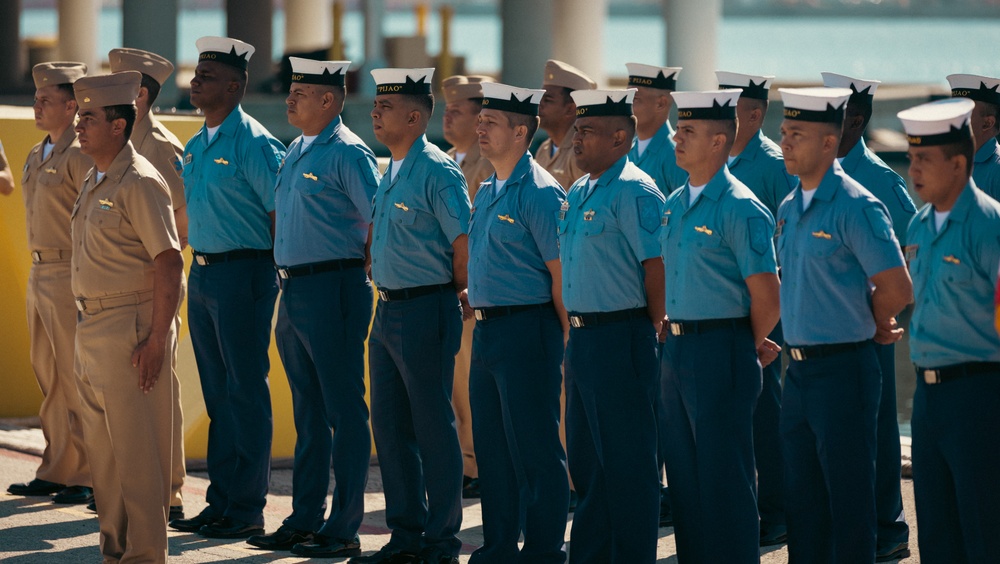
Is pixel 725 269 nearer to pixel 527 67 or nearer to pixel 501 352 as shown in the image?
pixel 501 352

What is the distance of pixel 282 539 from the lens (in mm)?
7465

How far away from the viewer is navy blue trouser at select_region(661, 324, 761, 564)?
20.1 ft

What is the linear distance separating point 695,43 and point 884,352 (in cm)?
2215

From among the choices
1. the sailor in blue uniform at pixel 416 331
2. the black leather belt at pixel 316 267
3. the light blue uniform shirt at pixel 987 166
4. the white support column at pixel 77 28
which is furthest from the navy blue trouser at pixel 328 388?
the white support column at pixel 77 28

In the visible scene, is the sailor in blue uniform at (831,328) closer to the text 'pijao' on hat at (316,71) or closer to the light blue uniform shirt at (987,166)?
the light blue uniform shirt at (987,166)

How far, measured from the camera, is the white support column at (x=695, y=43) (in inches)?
1129

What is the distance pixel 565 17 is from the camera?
29234 mm

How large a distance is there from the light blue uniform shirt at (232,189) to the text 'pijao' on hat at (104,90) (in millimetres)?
1080

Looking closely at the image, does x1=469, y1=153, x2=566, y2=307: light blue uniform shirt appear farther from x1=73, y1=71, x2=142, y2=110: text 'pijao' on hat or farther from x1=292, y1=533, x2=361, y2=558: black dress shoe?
x1=73, y1=71, x2=142, y2=110: text 'pijao' on hat

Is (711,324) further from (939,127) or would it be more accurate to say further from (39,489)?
(39,489)

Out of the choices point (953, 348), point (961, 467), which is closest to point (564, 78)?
point (953, 348)

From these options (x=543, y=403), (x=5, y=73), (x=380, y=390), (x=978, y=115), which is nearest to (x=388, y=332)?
(x=380, y=390)

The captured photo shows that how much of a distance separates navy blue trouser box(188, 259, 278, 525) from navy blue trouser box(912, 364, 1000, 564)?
11.3 ft

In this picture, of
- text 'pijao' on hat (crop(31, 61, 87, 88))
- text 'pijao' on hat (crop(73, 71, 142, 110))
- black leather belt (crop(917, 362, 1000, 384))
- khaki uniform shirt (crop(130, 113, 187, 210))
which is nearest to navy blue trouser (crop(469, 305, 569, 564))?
black leather belt (crop(917, 362, 1000, 384))
